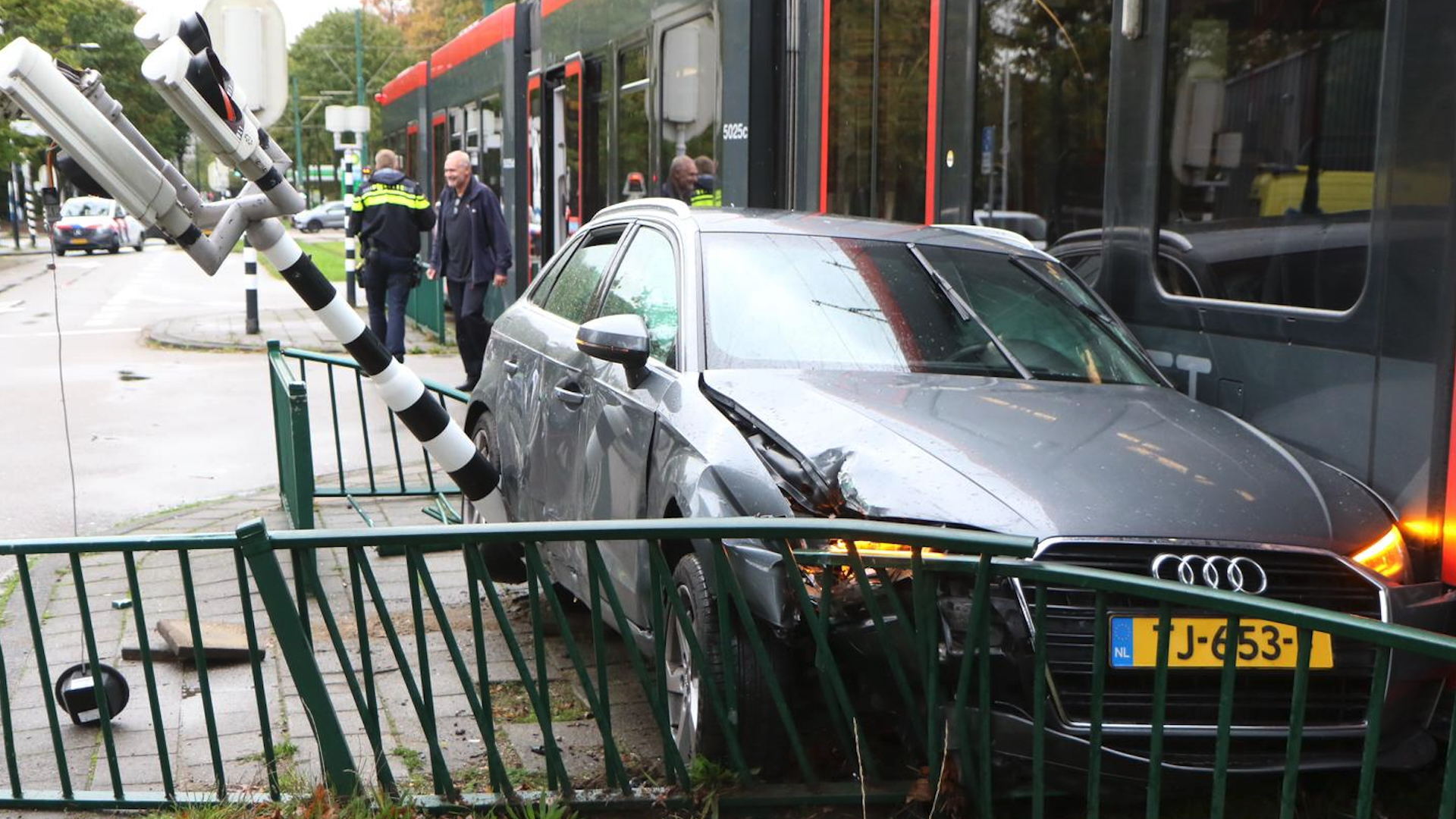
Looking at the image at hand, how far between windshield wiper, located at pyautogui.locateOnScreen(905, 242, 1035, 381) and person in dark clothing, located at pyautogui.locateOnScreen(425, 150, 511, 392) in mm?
8617

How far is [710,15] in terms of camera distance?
10164mm

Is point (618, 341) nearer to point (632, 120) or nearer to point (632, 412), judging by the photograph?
point (632, 412)

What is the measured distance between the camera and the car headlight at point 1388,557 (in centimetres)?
405

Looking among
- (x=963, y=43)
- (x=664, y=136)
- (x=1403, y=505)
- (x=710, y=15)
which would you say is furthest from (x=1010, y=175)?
(x=664, y=136)

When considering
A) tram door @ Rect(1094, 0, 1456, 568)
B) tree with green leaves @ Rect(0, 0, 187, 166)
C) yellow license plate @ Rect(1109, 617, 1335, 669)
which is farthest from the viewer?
tree with green leaves @ Rect(0, 0, 187, 166)

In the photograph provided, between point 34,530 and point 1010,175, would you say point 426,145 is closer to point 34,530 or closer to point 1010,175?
point 34,530

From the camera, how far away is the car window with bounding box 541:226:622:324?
6.15 m

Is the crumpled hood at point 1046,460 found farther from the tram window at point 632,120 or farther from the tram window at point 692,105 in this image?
the tram window at point 632,120

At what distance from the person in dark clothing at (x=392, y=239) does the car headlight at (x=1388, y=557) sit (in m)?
11.6

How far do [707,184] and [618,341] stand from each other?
224 inches

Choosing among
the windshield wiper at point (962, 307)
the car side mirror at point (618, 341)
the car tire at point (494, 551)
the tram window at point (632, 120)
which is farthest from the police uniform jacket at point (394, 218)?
the car side mirror at point (618, 341)

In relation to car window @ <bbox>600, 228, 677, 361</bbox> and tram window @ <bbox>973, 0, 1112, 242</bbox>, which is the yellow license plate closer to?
car window @ <bbox>600, 228, 677, 361</bbox>

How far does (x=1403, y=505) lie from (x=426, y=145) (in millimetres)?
19326

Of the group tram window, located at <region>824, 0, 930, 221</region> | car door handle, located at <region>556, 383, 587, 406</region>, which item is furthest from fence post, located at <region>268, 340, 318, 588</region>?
tram window, located at <region>824, 0, 930, 221</region>
